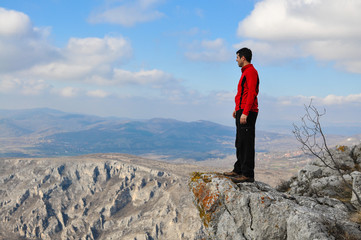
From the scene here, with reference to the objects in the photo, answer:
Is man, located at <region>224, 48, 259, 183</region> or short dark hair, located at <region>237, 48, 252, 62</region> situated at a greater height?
short dark hair, located at <region>237, 48, 252, 62</region>

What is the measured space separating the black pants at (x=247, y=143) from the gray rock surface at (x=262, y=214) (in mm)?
632

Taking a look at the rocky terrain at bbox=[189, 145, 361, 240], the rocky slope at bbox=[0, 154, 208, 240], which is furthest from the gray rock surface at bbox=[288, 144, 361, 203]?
the rocky slope at bbox=[0, 154, 208, 240]

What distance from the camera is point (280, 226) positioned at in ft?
24.0

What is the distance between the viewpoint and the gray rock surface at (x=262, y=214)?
6.47 m

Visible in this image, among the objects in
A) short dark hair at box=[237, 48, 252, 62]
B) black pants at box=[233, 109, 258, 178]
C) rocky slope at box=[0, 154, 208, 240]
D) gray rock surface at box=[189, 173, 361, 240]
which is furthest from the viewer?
rocky slope at box=[0, 154, 208, 240]

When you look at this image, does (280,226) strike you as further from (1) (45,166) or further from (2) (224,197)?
(1) (45,166)

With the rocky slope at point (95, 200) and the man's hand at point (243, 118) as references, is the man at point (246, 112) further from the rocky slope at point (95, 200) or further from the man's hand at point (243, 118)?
the rocky slope at point (95, 200)

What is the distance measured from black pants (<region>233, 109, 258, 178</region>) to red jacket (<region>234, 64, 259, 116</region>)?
11.7 inches

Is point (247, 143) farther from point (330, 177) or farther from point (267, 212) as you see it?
point (330, 177)

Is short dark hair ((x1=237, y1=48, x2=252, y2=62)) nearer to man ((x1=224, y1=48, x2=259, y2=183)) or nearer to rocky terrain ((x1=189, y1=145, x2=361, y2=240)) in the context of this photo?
man ((x1=224, y1=48, x2=259, y2=183))

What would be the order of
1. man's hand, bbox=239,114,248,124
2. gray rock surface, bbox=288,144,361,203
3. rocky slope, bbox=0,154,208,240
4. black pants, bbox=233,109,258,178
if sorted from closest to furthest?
man's hand, bbox=239,114,248,124 → black pants, bbox=233,109,258,178 → gray rock surface, bbox=288,144,361,203 → rocky slope, bbox=0,154,208,240

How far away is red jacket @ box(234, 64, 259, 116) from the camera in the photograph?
8656 mm

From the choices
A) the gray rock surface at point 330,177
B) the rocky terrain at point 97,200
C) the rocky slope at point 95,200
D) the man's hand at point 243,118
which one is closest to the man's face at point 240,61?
the man's hand at point 243,118

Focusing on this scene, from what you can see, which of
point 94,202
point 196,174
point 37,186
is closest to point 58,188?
point 37,186
